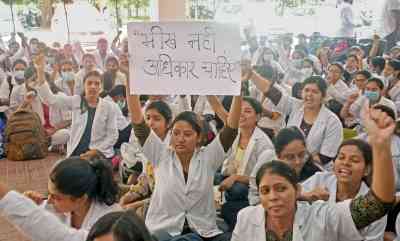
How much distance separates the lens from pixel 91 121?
4148 mm

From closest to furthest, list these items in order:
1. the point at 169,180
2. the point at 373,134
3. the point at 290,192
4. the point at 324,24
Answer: the point at 373,134 → the point at 290,192 → the point at 169,180 → the point at 324,24

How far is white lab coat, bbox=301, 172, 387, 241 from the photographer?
7.32 ft

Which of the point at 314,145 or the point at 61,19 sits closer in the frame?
the point at 314,145

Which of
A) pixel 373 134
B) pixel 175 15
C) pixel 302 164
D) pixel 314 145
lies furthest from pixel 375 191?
pixel 175 15

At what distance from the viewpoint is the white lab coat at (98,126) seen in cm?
414

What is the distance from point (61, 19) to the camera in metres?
7.53

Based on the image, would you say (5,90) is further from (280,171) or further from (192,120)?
(280,171)

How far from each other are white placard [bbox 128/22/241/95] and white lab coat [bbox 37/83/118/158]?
1648 millimetres

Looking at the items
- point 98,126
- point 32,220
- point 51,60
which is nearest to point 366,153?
point 32,220

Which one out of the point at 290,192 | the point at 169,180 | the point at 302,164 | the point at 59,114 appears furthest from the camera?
the point at 59,114

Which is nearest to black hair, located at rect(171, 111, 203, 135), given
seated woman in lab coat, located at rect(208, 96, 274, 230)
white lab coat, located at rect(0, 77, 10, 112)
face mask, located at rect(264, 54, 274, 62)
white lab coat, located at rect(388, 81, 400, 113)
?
seated woman in lab coat, located at rect(208, 96, 274, 230)

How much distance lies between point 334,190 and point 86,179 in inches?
42.0

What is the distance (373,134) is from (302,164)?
114 cm

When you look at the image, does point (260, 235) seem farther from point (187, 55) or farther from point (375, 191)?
point (187, 55)
